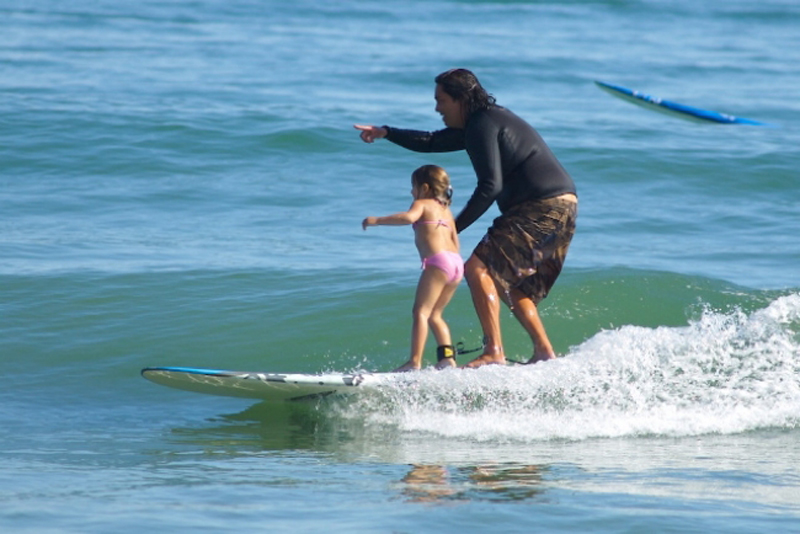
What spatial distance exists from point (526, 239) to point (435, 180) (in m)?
0.58

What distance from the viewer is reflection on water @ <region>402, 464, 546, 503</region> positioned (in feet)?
16.7

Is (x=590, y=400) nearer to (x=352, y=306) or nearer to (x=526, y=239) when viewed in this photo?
(x=526, y=239)

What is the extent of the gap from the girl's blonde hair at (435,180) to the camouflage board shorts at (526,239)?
0.33 meters

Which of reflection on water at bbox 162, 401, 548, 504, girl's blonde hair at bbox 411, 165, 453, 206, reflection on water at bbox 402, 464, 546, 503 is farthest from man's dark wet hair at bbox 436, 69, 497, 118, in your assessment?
reflection on water at bbox 402, 464, 546, 503

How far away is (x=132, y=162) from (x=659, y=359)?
8951 mm

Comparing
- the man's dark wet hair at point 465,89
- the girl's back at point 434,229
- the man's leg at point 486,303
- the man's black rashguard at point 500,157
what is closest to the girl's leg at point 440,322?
the man's leg at point 486,303

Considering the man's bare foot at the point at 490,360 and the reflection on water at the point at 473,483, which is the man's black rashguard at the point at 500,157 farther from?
the reflection on water at the point at 473,483

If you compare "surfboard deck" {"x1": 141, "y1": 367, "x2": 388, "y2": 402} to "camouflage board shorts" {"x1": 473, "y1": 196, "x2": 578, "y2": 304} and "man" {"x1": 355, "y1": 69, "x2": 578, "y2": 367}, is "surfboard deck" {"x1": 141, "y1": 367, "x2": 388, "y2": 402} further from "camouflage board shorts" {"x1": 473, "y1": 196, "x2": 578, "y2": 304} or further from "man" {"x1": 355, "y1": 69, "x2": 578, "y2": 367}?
"camouflage board shorts" {"x1": 473, "y1": 196, "x2": 578, "y2": 304}

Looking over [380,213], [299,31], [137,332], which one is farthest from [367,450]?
[299,31]

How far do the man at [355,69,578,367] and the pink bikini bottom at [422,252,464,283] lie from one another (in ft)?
0.25

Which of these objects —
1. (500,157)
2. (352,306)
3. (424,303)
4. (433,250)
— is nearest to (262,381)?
(424,303)

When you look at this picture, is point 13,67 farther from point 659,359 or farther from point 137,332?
point 659,359

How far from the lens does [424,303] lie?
21.7 ft

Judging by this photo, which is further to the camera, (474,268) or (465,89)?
(474,268)
